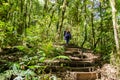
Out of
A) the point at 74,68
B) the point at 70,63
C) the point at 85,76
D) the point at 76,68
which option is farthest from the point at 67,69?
the point at 85,76

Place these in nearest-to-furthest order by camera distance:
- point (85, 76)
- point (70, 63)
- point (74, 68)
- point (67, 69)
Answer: point (85, 76) → point (67, 69) → point (74, 68) → point (70, 63)

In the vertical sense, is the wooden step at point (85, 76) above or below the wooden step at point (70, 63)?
below

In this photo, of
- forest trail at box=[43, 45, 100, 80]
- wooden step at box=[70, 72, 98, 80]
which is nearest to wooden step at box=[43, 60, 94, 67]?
forest trail at box=[43, 45, 100, 80]

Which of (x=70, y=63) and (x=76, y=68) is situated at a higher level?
(x=70, y=63)

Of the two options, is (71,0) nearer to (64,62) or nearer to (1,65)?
(64,62)

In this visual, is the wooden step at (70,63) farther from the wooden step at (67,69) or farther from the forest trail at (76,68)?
the wooden step at (67,69)

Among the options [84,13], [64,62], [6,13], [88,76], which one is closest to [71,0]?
[84,13]

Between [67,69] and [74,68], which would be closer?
[67,69]

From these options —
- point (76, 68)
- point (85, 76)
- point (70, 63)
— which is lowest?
point (85, 76)

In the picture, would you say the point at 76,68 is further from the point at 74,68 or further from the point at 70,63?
the point at 70,63

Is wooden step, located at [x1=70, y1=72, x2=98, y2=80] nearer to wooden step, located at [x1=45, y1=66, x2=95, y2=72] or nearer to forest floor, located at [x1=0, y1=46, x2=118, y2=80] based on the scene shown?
forest floor, located at [x1=0, y1=46, x2=118, y2=80]

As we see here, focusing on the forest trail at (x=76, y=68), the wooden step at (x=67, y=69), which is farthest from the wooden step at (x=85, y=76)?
the wooden step at (x=67, y=69)

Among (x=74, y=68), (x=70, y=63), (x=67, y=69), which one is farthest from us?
(x=70, y=63)

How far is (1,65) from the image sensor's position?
28.0 feet
